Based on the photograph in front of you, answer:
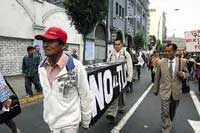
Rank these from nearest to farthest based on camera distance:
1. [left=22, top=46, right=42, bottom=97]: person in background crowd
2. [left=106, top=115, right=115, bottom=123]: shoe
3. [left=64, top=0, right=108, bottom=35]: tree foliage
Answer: [left=106, top=115, right=115, bottom=123]: shoe
[left=22, top=46, right=42, bottom=97]: person in background crowd
[left=64, top=0, right=108, bottom=35]: tree foliage

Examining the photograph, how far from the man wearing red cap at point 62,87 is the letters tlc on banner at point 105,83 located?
186 centimetres

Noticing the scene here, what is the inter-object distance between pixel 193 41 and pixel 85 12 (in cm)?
598

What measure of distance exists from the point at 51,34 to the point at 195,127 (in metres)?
5.55

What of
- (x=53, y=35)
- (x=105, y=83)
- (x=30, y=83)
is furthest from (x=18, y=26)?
Answer: (x=53, y=35)

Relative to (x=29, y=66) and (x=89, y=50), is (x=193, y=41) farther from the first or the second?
(x=89, y=50)

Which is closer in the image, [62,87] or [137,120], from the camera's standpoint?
[62,87]

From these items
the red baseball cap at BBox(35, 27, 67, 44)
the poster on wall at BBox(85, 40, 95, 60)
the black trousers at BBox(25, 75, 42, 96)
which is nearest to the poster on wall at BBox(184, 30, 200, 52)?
the black trousers at BBox(25, 75, 42, 96)

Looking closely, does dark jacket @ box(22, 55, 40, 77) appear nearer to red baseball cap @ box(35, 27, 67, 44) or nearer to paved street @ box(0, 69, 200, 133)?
paved street @ box(0, 69, 200, 133)

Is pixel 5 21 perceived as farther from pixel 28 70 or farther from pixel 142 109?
pixel 142 109

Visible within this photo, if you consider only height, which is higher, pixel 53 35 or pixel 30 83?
pixel 53 35

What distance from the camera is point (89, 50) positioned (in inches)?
1246

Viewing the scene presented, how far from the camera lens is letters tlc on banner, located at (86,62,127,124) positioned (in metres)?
6.18

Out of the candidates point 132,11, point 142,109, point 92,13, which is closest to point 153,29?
point 132,11

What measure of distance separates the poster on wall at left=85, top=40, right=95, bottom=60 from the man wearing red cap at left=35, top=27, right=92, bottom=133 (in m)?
26.6
